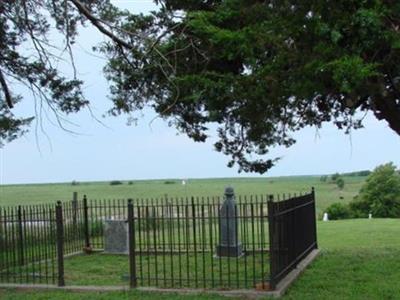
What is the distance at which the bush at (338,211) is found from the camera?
46350mm

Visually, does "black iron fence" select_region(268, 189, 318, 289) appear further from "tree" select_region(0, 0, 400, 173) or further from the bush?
the bush

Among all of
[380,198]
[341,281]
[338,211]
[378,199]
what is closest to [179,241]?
[341,281]

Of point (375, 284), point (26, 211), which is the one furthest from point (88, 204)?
point (375, 284)

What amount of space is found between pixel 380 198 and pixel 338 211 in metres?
5.13

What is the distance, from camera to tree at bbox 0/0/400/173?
6.09 metres

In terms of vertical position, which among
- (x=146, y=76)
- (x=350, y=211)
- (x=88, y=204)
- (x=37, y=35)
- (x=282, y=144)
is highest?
(x=37, y=35)

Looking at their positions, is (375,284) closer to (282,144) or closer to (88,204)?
(282,144)

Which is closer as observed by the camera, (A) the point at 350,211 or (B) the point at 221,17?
(B) the point at 221,17

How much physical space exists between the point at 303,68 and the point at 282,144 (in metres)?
7.75

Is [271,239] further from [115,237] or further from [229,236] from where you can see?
[115,237]

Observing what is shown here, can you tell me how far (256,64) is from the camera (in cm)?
827

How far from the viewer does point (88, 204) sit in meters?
18.7

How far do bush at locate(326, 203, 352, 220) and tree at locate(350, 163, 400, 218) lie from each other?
1222 millimetres

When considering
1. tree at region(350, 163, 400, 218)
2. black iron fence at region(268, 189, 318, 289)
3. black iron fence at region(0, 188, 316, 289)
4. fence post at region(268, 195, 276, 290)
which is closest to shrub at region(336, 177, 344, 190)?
tree at region(350, 163, 400, 218)
